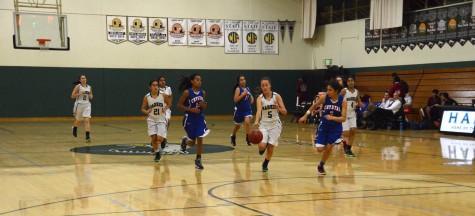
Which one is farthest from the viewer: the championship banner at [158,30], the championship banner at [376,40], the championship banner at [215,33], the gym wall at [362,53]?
the championship banner at [215,33]

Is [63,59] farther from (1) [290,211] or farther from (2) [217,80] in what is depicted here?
(1) [290,211]

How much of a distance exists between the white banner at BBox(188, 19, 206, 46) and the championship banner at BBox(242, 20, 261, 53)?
201 cm

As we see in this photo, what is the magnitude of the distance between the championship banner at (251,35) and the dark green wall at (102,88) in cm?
110

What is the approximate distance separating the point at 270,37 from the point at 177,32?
15.2 feet

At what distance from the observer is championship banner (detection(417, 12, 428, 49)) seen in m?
23.3

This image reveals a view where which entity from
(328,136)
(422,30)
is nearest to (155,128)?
(328,136)

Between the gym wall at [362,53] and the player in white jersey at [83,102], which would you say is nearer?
the player in white jersey at [83,102]

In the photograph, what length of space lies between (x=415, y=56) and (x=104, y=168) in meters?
16.0

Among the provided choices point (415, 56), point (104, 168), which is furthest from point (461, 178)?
point (415, 56)

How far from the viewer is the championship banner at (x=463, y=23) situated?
21.5m

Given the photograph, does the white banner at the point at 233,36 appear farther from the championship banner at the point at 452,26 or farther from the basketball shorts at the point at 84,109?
the basketball shorts at the point at 84,109

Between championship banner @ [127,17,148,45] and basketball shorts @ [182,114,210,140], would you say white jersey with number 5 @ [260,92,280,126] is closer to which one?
basketball shorts @ [182,114,210,140]

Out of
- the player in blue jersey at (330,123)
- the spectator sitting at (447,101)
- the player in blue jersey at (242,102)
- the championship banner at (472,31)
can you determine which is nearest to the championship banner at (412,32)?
the championship banner at (472,31)

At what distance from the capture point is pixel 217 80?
96.6ft
